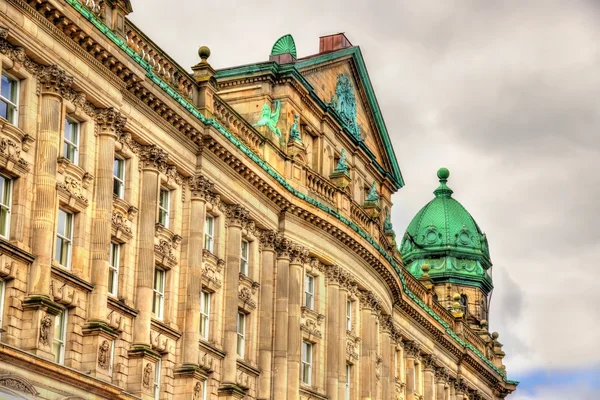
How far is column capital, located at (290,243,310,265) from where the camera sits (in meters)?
56.5

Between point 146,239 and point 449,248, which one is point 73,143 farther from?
point 449,248

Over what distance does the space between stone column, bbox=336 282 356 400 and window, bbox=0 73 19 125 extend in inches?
963

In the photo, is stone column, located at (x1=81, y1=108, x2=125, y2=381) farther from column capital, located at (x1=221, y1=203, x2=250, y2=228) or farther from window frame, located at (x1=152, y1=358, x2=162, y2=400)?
column capital, located at (x1=221, y1=203, x2=250, y2=228)

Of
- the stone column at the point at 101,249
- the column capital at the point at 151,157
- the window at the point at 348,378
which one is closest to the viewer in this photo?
the stone column at the point at 101,249

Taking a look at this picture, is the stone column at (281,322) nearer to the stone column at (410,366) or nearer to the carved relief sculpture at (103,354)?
the carved relief sculpture at (103,354)

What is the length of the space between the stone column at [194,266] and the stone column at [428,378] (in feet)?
98.2

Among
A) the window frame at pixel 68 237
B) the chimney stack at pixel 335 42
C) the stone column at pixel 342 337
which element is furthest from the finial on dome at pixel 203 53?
the chimney stack at pixel 335 42

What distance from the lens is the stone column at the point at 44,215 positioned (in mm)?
37531

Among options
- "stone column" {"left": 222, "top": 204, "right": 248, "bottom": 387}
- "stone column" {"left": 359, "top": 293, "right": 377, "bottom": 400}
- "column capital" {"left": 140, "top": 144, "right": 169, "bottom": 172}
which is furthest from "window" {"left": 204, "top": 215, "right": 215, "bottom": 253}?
"stone column" {"left": 359, "top": 293, "right": 377, "bottom": 400}

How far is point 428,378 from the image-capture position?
76.2 metres

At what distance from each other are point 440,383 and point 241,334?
92.7ft

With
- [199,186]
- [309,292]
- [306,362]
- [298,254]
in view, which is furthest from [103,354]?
[309,292]

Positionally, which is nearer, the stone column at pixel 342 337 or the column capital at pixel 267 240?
the column capital at pixel 267 240

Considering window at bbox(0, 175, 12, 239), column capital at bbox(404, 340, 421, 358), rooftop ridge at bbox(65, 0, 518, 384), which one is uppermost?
rooftop ridge at bbox(65, 0, 518, 384)
